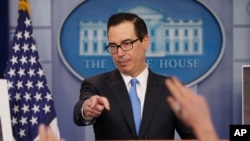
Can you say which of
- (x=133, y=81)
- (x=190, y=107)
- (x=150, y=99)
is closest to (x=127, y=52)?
(x=133, y=81)

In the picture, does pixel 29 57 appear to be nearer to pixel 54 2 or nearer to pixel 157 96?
pixel 54 2

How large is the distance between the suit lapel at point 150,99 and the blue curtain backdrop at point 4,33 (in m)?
1.98

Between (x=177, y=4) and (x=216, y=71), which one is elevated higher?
(x=177, y=4)

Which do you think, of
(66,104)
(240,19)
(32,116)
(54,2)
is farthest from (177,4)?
(32,116)

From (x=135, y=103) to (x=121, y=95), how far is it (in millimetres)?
79

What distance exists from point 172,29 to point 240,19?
0.62 metres

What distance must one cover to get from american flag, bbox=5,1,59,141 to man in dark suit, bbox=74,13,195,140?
141 cm

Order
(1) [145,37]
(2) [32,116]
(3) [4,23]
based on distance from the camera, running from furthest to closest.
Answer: (3) [4,23]
(2) [32,116]
(1) [145,37]

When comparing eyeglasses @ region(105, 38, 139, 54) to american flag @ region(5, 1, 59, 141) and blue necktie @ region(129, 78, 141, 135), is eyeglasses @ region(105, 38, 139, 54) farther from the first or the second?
american flag @ region(5, 1, 59, 141)

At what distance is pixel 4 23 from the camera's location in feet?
12.3

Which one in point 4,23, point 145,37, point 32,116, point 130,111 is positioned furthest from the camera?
point 4,23

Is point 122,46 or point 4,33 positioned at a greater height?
point 4,33

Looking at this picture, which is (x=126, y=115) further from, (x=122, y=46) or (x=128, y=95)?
(x=122, y=46)

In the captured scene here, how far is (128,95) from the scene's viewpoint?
2.04 m
